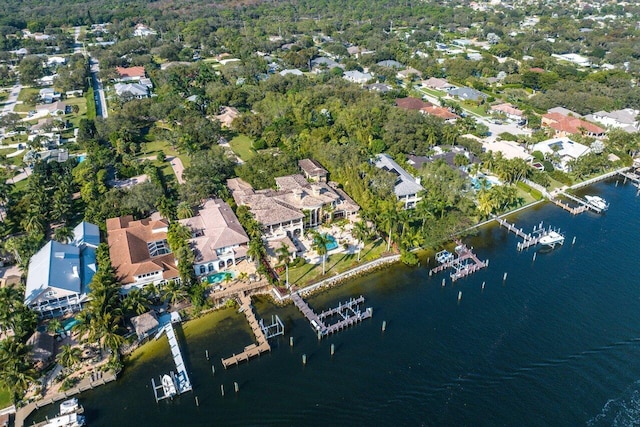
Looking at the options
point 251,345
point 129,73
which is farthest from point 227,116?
point 251,345

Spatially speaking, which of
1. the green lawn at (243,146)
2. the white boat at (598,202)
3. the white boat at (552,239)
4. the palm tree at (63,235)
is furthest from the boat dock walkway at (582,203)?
the palm tree at (63,235)

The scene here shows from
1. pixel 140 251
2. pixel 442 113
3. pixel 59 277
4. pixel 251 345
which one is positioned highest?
pixel 59 277

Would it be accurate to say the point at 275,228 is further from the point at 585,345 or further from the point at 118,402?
the point at 585,345

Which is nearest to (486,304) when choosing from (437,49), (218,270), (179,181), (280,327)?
(280,327)

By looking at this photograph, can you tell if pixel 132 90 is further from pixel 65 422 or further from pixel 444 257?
pixel 65 422

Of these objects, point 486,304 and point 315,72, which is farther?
point 315,72

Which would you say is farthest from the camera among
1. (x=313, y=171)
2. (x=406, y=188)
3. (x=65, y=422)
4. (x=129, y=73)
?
(x=129, y=73)

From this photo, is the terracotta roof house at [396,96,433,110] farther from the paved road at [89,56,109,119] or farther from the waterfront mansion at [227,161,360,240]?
the paved road at [89,56,109,119]
